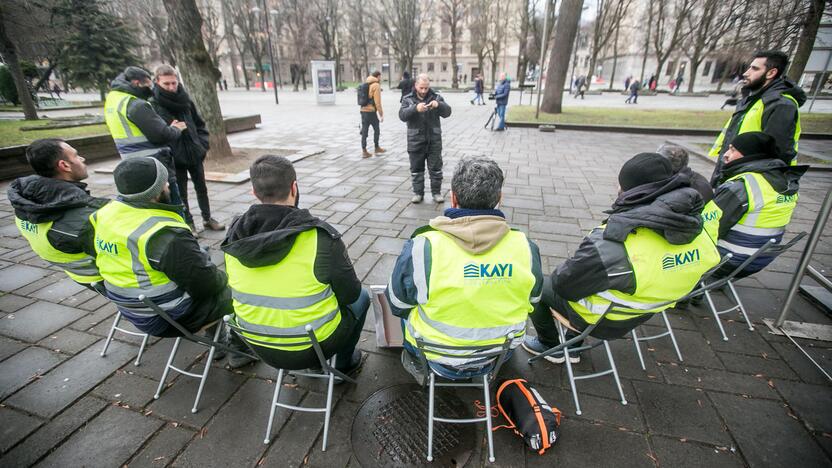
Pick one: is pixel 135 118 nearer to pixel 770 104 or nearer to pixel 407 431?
pixel 407 431

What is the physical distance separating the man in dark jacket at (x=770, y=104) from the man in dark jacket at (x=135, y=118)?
16.9 feet

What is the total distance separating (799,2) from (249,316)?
16.5 meters

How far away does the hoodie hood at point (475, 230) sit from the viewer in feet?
5.11

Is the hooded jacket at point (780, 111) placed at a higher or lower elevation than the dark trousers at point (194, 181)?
higher

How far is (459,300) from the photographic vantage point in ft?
5.18

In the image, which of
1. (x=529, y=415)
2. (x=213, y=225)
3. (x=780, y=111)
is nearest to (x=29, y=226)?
(x=213, y=225)

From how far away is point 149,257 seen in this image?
190cm

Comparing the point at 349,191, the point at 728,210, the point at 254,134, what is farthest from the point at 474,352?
the point at 254,134

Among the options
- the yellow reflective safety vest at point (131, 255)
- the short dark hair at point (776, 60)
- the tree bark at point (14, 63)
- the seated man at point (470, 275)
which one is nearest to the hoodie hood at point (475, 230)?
the seated man at point (470, 275)

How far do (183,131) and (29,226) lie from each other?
6.91 ft

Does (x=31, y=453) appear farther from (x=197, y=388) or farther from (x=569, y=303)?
(x=569, y=303)

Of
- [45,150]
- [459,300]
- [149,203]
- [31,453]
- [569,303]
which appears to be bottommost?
[31,453]

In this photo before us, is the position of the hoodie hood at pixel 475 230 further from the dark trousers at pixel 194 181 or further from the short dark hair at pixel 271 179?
the dark trousers at pixel 194 181

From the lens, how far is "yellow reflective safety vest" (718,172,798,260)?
2.52m
